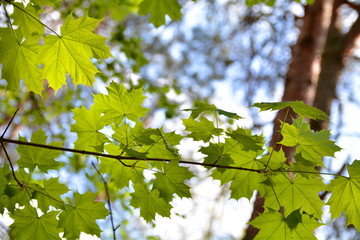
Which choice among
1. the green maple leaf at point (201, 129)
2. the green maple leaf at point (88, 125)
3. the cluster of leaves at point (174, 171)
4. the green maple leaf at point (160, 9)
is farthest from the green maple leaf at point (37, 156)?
the green maple leaf at point (160, 9)

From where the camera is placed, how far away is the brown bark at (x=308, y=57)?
3.15m

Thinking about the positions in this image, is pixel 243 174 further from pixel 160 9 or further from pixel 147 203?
pixel 160 9

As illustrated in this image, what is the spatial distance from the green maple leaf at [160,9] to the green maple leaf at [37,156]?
0.97 m

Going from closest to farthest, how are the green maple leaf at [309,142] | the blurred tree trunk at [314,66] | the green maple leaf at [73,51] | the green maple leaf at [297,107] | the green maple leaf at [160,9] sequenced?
the green maple leaf at [297,107], the green maple leaf at [309,142], the green maple leaf at [73,51], the green maple leaf at [160,9], the blurred tree trunk at [314,66]

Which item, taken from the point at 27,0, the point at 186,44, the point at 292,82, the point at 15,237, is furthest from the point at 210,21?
the point at 15,237

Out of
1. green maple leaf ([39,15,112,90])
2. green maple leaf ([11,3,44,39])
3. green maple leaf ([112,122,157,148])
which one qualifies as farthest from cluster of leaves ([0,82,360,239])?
green maple leaf ([11,3,44,39])

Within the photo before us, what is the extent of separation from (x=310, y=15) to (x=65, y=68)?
10.0 feet

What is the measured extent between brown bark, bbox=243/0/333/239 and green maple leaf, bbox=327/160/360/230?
53.4 inches

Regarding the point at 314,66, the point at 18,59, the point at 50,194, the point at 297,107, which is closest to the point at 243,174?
the point at 297,107

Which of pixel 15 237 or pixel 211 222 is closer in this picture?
pixel 15 237

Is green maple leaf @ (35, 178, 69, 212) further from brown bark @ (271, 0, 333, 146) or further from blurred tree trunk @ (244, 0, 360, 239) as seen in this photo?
brown bark @ (271, 0, 333, 146)

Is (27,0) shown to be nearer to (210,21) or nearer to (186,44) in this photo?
(210,21)

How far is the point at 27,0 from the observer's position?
5.02ft

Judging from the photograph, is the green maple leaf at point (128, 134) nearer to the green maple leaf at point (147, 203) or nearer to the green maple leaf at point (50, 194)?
the green maple leaf at point (147, 203)
